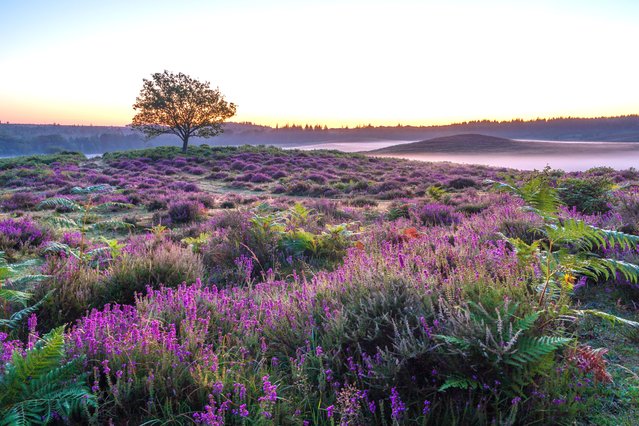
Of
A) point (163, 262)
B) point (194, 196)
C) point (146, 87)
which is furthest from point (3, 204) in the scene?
point (146, 87)

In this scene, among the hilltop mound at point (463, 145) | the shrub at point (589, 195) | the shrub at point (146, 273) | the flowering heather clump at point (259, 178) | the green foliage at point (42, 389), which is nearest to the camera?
the green foliage at point (42, 389)

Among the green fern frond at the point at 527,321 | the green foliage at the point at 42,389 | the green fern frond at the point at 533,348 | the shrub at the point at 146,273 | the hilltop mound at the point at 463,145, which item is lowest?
the shrub at the point at 146,273

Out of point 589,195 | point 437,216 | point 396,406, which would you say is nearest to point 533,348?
point 396,406

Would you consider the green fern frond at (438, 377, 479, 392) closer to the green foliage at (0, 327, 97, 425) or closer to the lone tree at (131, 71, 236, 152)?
the green foliage at (0, 327, 97, 425)

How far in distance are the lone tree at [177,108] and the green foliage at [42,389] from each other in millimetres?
50816

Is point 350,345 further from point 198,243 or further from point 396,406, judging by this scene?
point 198,243

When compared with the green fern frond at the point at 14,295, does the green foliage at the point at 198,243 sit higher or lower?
lower

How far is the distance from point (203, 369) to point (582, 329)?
119 inches

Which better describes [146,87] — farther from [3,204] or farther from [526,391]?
[526,391]

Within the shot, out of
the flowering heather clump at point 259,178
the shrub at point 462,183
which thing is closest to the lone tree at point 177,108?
the flowering heather clump at point 259,178

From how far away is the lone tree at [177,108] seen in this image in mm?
49969

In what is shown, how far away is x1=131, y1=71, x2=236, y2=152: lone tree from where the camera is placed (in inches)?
1967

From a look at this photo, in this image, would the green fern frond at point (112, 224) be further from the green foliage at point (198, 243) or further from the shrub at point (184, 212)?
the shrub at point (184, 212)

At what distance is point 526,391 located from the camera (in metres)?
2.17
